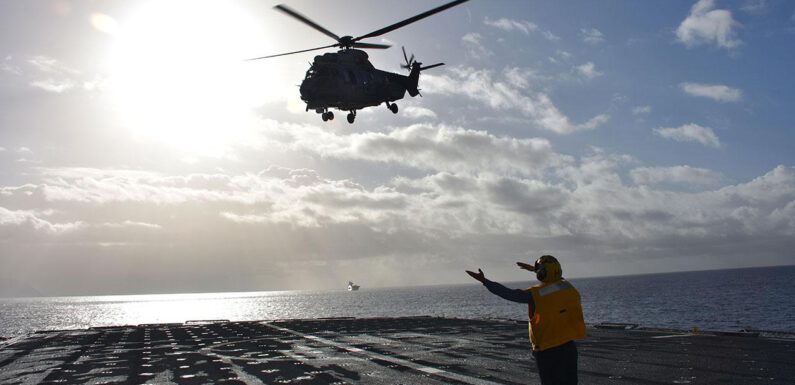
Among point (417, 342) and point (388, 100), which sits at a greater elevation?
point (388, 100)

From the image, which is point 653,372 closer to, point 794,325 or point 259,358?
point 259,358

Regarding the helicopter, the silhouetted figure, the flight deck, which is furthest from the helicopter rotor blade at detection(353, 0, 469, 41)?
the silhouetted figure

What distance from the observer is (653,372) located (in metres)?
16.6

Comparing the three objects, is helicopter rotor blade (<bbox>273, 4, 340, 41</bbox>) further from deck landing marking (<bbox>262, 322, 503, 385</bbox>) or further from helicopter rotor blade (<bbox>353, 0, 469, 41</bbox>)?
deck landing marking (<bbox>262, 322, 503, 385</bbox>)

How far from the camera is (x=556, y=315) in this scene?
A: 8602 mm

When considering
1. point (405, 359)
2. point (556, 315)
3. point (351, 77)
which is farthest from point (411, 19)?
point (556, 315)

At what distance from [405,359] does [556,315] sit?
13.2 metres

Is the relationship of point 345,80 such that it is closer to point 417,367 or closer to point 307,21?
point 307,21

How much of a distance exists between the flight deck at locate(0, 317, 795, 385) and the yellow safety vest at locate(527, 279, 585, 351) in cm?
717

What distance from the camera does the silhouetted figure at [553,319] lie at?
338 inches

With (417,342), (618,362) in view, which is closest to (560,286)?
(618,362)

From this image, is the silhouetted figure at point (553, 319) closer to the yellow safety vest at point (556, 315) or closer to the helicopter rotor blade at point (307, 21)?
the yellow safety vest at point (556, 315)

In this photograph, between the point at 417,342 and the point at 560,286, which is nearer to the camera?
the point at 560,286

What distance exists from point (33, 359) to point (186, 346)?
6506mm
